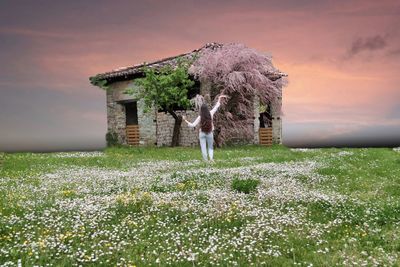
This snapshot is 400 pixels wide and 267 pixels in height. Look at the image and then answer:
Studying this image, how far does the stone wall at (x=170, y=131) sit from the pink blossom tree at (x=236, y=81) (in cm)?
283

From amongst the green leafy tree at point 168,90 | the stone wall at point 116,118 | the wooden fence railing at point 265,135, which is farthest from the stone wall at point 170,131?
the wooden fence railing at point 265,135

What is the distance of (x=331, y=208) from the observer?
30.9 feet

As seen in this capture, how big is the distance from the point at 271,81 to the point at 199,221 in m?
32.3

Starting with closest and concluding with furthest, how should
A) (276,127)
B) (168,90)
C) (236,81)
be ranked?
(236,81)
(168,90)
(276,127)

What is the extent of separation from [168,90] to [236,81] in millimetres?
5875

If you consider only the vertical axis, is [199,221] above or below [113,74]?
below

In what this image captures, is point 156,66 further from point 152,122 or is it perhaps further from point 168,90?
point 168,90

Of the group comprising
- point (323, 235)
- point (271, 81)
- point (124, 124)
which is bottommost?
point (323, 235)

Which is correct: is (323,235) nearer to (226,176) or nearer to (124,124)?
(226,176)

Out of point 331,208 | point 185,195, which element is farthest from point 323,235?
point 185,195

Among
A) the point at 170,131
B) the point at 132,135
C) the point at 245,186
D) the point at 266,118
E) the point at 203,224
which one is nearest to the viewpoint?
the point at 203,224

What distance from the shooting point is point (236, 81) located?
36.9 m

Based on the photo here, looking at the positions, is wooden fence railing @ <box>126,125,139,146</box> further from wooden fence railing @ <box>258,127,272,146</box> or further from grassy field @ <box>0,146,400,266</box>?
grassy field @ <box>0,146,400,266</box>

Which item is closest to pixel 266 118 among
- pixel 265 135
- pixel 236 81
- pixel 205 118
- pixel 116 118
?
pixel 265 135
